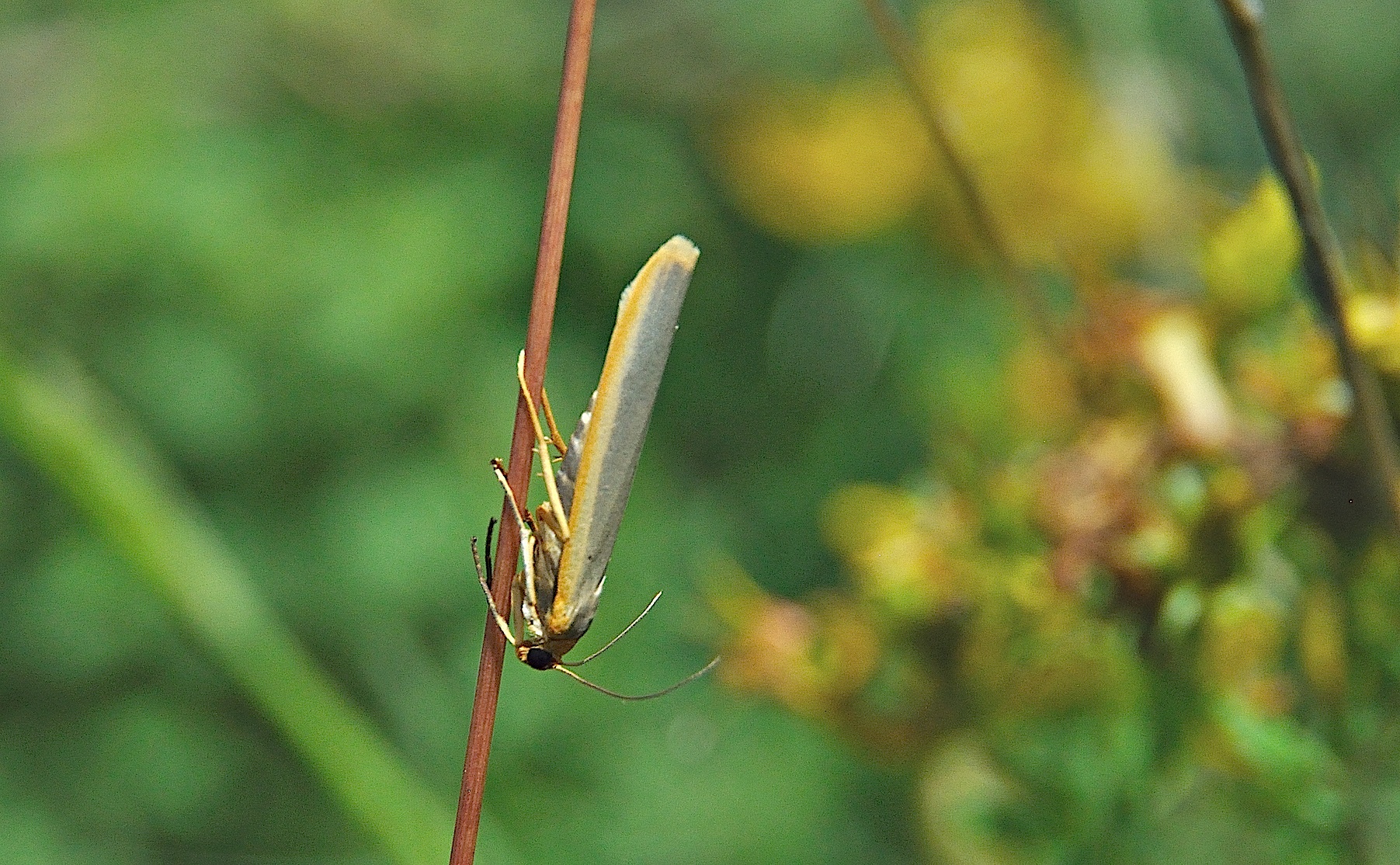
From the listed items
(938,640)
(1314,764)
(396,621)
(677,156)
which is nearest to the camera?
(1314,764)

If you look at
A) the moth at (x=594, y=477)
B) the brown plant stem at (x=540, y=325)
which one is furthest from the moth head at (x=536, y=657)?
the brown plant stem at (x=540, y=325)

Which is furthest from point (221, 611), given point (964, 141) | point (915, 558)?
point (964, 141)

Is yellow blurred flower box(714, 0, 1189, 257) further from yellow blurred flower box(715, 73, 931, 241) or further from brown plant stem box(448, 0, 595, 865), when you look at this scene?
brown plant stem box(448, 0, 595, 865)

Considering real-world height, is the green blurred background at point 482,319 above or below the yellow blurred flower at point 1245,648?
below

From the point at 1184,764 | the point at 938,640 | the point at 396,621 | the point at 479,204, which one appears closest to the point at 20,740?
the point at 396,621

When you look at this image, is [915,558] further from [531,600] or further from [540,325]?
[540,325]

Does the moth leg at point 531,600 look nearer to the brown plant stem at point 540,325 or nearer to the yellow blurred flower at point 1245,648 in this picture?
the brown plant stem at point 540,325

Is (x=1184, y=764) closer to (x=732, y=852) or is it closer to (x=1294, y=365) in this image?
(x=1294, y=365)
